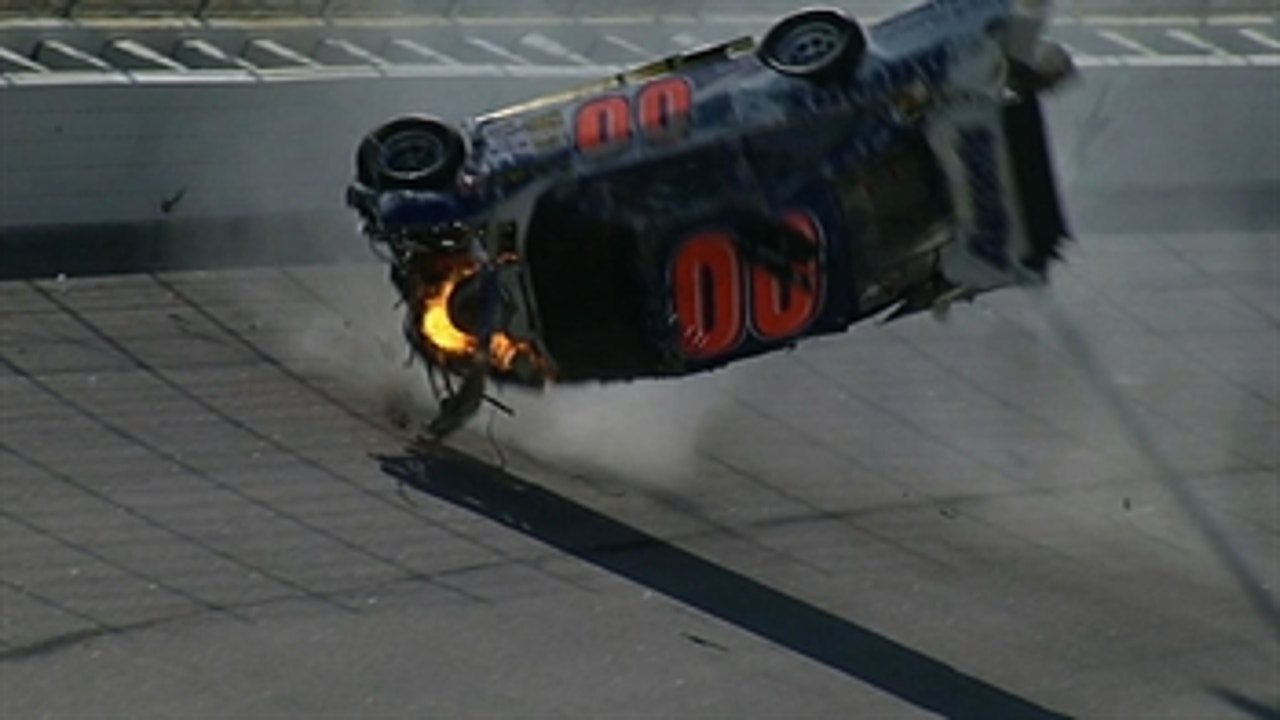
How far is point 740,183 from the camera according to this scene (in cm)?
1135

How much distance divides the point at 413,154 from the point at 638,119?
931 mm

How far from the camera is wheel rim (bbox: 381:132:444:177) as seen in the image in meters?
11.4

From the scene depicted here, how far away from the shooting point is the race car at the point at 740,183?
1129 centimetres

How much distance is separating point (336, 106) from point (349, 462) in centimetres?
344

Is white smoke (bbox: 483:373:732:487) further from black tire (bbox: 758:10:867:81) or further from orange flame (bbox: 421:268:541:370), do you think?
black tire (bbox: 758:10:867:81)

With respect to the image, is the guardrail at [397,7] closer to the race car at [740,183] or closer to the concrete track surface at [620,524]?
the concrete track surface at [620,524]

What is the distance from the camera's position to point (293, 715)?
9258 millimetres

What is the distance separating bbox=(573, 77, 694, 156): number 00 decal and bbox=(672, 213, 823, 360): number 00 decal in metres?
0.46

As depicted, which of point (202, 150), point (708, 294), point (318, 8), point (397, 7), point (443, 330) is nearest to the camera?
point (708, 294)

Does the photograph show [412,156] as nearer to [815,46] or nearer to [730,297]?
[730,297]

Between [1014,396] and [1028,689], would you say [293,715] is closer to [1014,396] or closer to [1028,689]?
[1028,689]

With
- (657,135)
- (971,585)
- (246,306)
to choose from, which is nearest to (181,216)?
(246,306)

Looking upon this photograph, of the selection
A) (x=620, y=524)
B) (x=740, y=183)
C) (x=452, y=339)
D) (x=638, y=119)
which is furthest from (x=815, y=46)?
(x=620, y=524)

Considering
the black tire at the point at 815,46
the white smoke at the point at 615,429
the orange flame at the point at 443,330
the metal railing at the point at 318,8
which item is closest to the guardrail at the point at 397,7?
the metal railing at the point at 318,8
